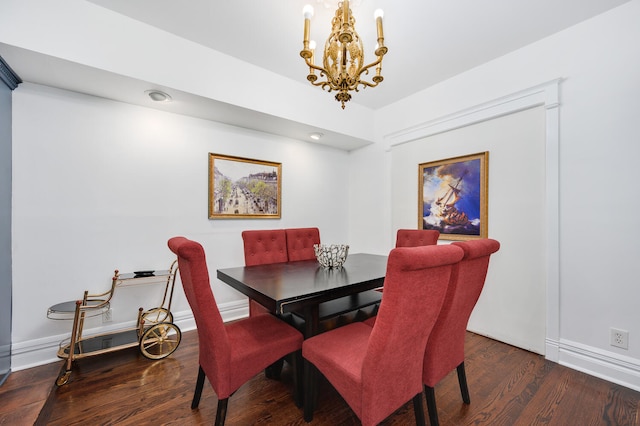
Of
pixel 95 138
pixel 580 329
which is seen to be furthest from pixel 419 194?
pixel 95 138

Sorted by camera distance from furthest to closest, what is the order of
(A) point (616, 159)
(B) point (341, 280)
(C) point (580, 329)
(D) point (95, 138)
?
(D) point (95, 138)
(C) point (580, 329)
(A) point (616, 159)
(B) point (341, 280)

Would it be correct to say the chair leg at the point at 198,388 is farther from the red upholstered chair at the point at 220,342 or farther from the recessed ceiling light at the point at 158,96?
the recessed ceiling light at the point at 158,96

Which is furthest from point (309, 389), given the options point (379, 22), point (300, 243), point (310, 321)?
point (379, 22)

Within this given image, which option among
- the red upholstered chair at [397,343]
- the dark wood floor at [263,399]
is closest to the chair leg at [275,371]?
the dark wood floor at [263,399]

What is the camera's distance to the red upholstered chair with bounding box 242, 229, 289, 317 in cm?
249

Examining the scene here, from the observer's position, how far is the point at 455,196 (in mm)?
2957

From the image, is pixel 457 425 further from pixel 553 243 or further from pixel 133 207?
pixel 133 207

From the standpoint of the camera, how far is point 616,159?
1983 mm

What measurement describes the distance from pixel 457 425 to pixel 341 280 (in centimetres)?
103

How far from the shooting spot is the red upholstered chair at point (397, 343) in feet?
3.43

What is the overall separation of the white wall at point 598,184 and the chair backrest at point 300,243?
2.21m

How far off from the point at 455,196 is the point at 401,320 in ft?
7.56

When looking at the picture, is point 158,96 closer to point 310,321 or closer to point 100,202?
point 100,202

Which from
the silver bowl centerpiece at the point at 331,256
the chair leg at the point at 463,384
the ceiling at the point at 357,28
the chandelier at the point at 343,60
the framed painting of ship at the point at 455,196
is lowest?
the chair leg at the point at 463,384
